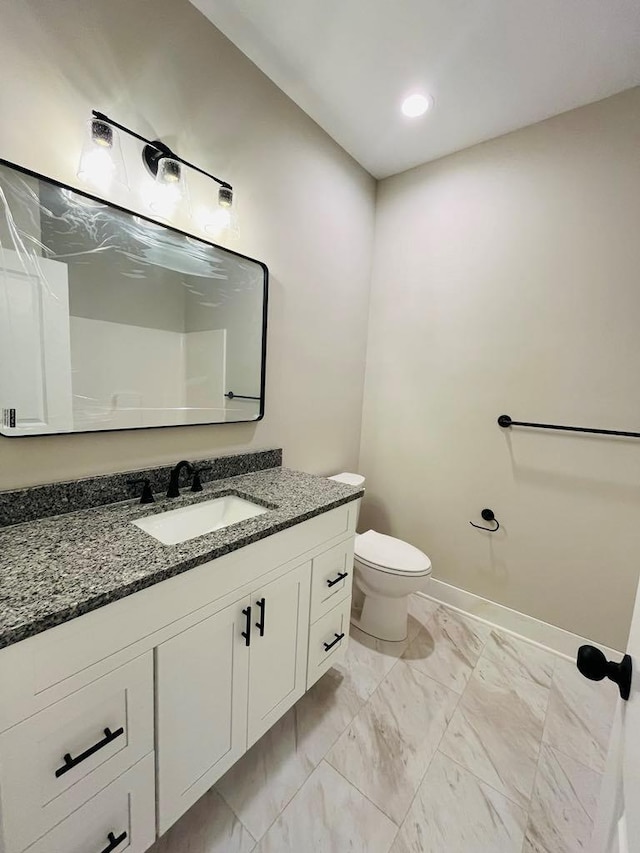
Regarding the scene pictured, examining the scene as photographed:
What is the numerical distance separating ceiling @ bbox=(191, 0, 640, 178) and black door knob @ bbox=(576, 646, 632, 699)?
6.26 ft

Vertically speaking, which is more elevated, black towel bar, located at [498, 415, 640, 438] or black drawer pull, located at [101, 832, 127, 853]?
black towel bar, located at [498, 415, 640, 438]

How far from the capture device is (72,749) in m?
0.71

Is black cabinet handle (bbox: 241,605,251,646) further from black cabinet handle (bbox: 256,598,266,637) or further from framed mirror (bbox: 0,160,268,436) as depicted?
framed mirror (bbox: 0,160,268,436)

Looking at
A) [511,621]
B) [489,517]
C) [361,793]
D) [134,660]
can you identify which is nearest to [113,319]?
[134,660]

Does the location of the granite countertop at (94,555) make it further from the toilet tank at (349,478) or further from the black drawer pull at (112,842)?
the toilet tank at (349,478)

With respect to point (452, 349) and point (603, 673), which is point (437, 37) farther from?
point (603, 673)

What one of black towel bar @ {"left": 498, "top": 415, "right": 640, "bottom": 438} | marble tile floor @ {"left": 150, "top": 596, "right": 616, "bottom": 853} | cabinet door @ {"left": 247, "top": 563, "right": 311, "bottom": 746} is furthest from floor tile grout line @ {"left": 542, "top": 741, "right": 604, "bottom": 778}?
black towel bar @ {"left": 498, "top": 415, "right": 640, "bottom": 438}

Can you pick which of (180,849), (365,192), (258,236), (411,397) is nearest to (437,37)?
(365,192)

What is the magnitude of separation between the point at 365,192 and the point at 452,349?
110 centimetres

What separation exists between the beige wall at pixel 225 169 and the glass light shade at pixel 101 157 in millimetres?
34

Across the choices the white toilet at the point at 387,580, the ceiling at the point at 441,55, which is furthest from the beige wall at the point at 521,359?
the white toilet at the point at 387,580

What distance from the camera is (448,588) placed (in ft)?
6.96

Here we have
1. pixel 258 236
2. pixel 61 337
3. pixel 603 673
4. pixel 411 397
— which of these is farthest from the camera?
pixel 411 397

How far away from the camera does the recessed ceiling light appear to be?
1586 mm
